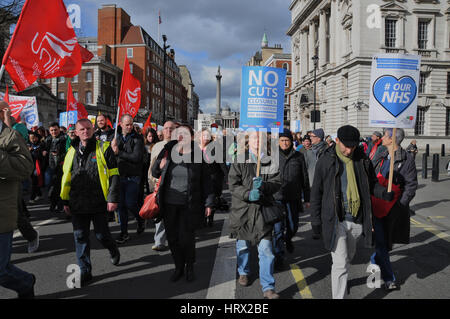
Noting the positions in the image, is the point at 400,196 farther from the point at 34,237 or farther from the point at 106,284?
the point at 34,237

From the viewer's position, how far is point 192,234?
455 cm

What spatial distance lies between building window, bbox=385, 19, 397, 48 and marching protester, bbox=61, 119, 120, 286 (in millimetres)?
38816

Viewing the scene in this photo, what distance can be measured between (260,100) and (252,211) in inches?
55.5

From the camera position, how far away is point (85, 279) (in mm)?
4344

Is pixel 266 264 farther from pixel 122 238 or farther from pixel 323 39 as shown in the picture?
pixel 323 39

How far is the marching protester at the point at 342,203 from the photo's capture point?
12.1 ft

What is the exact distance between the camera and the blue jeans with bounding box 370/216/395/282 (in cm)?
431

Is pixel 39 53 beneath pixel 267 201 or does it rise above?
above

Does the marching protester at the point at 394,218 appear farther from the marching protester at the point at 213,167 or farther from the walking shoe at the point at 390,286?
the marching protester at the point at 213,167

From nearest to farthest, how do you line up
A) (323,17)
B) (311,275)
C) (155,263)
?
(311,275), (155,263), (323,17)

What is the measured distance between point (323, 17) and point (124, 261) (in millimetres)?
48224

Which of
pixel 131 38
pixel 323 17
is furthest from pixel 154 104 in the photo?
pixel 323 17
